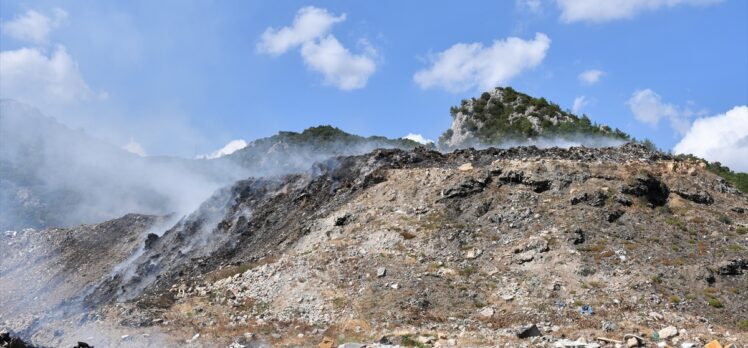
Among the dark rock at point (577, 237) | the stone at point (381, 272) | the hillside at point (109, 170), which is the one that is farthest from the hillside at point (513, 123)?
the stone at point (381, 272)

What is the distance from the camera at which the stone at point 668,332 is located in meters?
20.1

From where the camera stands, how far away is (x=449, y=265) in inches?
1121

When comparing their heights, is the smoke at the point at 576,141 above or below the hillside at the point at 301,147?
below

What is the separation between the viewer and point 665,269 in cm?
2564

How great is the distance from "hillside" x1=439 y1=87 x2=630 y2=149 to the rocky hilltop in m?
19.4

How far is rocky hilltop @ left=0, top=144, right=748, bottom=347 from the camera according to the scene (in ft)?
75.5

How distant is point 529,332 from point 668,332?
4742 millimetres

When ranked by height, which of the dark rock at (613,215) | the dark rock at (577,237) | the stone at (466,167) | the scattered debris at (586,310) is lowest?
the scattered debris at (586,310)

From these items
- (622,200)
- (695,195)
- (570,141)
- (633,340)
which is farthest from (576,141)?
(633,340)

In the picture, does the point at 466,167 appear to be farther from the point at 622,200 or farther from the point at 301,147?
the point at 301,147

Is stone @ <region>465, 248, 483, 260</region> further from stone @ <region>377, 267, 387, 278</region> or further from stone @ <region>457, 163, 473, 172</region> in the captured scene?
stone @ <region>457, 163, 473, 172</region>

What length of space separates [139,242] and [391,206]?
2557cm

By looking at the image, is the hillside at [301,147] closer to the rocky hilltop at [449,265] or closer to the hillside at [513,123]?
the hillside at [513,123]

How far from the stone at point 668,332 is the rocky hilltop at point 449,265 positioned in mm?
86
